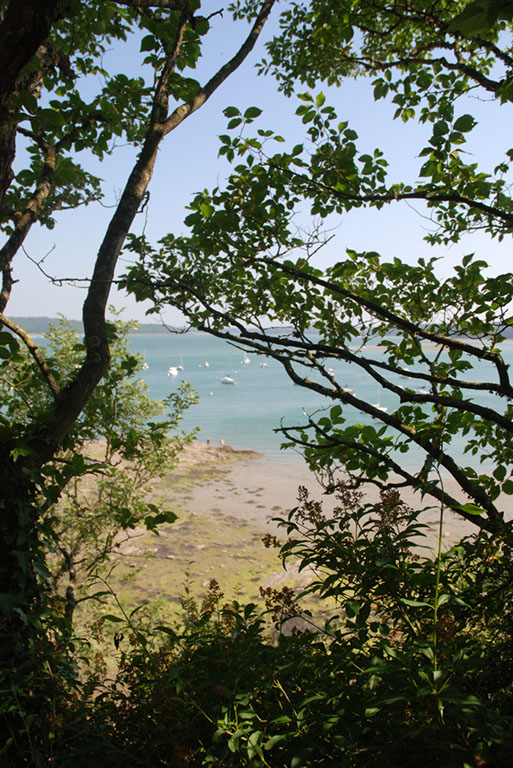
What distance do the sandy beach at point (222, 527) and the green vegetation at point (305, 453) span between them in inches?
156

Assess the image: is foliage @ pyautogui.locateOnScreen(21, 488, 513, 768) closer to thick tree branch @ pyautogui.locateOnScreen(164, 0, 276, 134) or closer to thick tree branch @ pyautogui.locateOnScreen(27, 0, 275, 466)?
thick tree branch @ pyautogui.locateOnScreen(27, 0, 275, 466)

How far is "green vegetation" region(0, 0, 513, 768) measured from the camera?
3.92 feet

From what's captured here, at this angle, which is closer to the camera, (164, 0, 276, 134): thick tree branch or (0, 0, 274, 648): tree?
(0, 0, 274, 648): tree

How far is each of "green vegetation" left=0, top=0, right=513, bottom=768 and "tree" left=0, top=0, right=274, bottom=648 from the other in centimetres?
1

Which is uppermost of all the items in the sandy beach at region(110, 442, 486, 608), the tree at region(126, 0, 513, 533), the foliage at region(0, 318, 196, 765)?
the tree at region(126, 0, 513, 533)

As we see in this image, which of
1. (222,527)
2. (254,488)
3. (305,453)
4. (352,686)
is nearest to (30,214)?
(305,453)

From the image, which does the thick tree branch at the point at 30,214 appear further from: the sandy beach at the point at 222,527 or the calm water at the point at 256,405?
the calm water at the point at 256,405

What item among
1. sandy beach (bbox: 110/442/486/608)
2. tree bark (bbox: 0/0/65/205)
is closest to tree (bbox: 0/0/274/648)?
tree bark (bbox: 0/0/65/205)

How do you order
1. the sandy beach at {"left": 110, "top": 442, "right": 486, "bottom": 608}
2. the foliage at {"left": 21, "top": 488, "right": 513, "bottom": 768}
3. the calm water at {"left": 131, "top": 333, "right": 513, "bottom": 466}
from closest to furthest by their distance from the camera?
the foliage at {"left": 21, "top": 488, "right": 513, "bottom": 768}
the sandy beach at {"left": 110, "top": 442, "right": 486, "bottom": 608}
the calm water at {"left": 131, "top": 333, "right": 513, "bottom": 466}

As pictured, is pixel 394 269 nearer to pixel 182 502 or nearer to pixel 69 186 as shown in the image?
pixel 69 186

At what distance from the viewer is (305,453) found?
2.65 metres

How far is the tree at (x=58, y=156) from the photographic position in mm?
1835

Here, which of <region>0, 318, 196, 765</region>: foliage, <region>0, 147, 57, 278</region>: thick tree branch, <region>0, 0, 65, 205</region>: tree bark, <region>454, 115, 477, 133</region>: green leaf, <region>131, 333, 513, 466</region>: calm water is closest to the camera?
<region>0, 0, 65, 205</region>: tree bark

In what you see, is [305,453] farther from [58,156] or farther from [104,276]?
[58,156]
